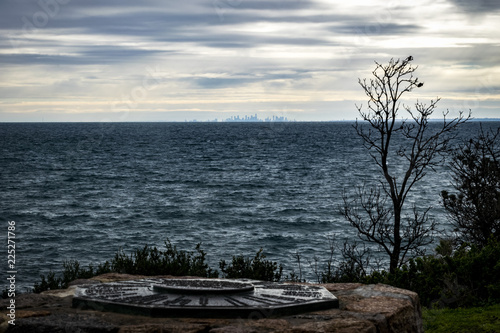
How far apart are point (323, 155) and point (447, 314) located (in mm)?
56885

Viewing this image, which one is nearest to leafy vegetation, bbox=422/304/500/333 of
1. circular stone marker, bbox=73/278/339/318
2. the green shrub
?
the green shrub

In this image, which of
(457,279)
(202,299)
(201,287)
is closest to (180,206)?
(457,279)

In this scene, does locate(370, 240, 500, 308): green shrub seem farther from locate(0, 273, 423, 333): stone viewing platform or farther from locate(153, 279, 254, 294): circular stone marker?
locate(153, 279, 254, 294): circular stone marker

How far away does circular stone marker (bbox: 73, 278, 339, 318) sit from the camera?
16.3ft

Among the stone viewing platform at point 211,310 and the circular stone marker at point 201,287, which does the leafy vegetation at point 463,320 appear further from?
the circular stone marker at point 201,287

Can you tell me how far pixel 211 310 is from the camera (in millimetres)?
4949

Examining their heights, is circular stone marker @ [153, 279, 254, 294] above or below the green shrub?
above

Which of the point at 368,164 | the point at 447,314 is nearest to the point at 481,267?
the point at 447,314

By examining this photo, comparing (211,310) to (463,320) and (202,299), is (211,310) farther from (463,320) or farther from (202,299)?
(463,320)

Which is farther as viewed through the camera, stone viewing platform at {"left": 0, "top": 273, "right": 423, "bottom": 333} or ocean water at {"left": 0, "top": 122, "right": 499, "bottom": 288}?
ocean water at {"left": 0, "top": 122, "right": 499, "bottom": 288}

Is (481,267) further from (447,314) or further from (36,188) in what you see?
(36,188)

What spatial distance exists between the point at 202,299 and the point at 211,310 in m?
0.32

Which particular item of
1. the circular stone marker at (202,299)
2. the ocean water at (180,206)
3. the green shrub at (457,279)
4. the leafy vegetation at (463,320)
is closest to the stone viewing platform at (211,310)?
the circular stone marker at (202,299)

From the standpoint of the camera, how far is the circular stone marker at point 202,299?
196 inches
